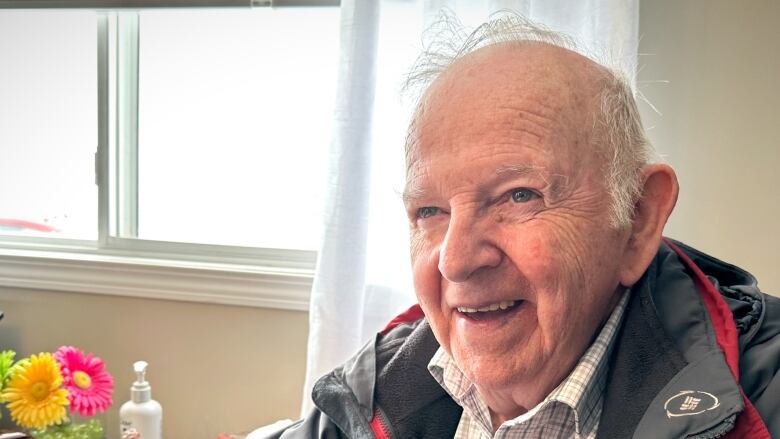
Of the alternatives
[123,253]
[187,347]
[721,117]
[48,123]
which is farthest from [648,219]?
[48,123]

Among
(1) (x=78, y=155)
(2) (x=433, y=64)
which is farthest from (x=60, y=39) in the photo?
(2) (x=433, y=64)

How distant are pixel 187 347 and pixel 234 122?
2.13 ft

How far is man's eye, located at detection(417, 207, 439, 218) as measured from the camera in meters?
1.07

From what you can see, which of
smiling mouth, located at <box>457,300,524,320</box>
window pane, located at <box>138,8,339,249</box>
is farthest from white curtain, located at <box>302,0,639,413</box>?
smiling mouth, located at <box>457,300,524,320</box>

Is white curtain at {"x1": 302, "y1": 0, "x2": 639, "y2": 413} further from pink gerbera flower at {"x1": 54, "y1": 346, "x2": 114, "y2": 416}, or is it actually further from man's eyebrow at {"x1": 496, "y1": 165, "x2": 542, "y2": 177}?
man's eyebrow at {"x1": 496, "y1": 165, "x2": 542, "y2": 177}

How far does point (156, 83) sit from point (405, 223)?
3.09ft

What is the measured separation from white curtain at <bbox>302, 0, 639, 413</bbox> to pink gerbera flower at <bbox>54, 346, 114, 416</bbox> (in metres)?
0.51

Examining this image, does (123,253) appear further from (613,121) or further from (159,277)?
(613,121)

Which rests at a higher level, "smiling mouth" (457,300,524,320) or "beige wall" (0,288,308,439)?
"smiling mouth" (457,300,524,320)

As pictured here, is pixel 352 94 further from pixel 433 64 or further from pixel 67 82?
pixel 67 82

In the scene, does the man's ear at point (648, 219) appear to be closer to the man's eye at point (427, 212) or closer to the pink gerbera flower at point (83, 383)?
the man's eye at point (427, 212)

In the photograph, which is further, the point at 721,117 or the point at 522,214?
the point at 721,117

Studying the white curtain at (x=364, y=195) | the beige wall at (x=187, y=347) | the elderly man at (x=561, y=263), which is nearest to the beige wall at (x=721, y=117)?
the white curtain at (x=364, y=195)

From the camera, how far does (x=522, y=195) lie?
99cm
